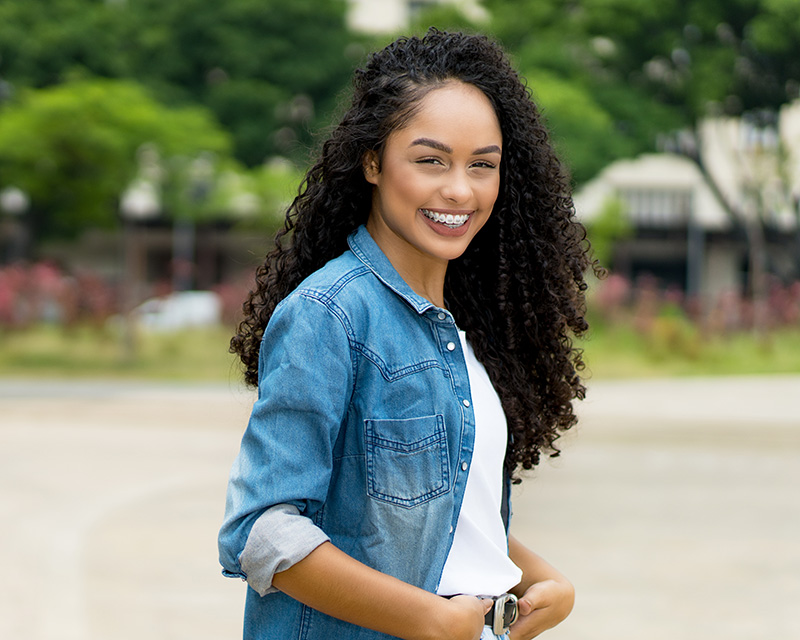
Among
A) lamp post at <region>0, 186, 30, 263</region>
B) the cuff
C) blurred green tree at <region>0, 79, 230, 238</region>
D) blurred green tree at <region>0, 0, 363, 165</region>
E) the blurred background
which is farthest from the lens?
lamp post at <region>0, 186, 30, 263</region>

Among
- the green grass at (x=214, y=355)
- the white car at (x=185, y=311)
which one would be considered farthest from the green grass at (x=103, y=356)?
the white car at (x=185, y=311)

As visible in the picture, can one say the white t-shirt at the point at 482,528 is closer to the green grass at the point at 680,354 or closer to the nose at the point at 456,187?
the nose at the point at 456,187

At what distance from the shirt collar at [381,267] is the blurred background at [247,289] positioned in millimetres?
392

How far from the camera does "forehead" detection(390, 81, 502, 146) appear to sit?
158 cm

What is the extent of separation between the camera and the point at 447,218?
5.36ft

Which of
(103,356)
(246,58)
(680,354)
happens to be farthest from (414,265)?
(246,58)

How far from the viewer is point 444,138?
5.19 ft

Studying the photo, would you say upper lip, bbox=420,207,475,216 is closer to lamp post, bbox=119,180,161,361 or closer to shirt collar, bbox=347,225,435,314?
shirt collar, bbox=347,225,435,314

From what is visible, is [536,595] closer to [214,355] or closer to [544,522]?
[544,522]

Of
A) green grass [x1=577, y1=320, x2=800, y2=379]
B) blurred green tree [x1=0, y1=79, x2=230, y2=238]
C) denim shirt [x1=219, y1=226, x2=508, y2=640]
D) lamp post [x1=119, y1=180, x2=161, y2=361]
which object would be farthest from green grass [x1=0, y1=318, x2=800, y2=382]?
denim shirt [x1=219, y1=226, x2=508, y2=640]

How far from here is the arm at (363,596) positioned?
1396 millimetres

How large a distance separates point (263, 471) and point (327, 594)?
178 millimetres

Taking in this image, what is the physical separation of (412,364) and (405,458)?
0.42ft

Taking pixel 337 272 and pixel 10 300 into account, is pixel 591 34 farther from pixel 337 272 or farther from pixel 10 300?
pixel 337 272
